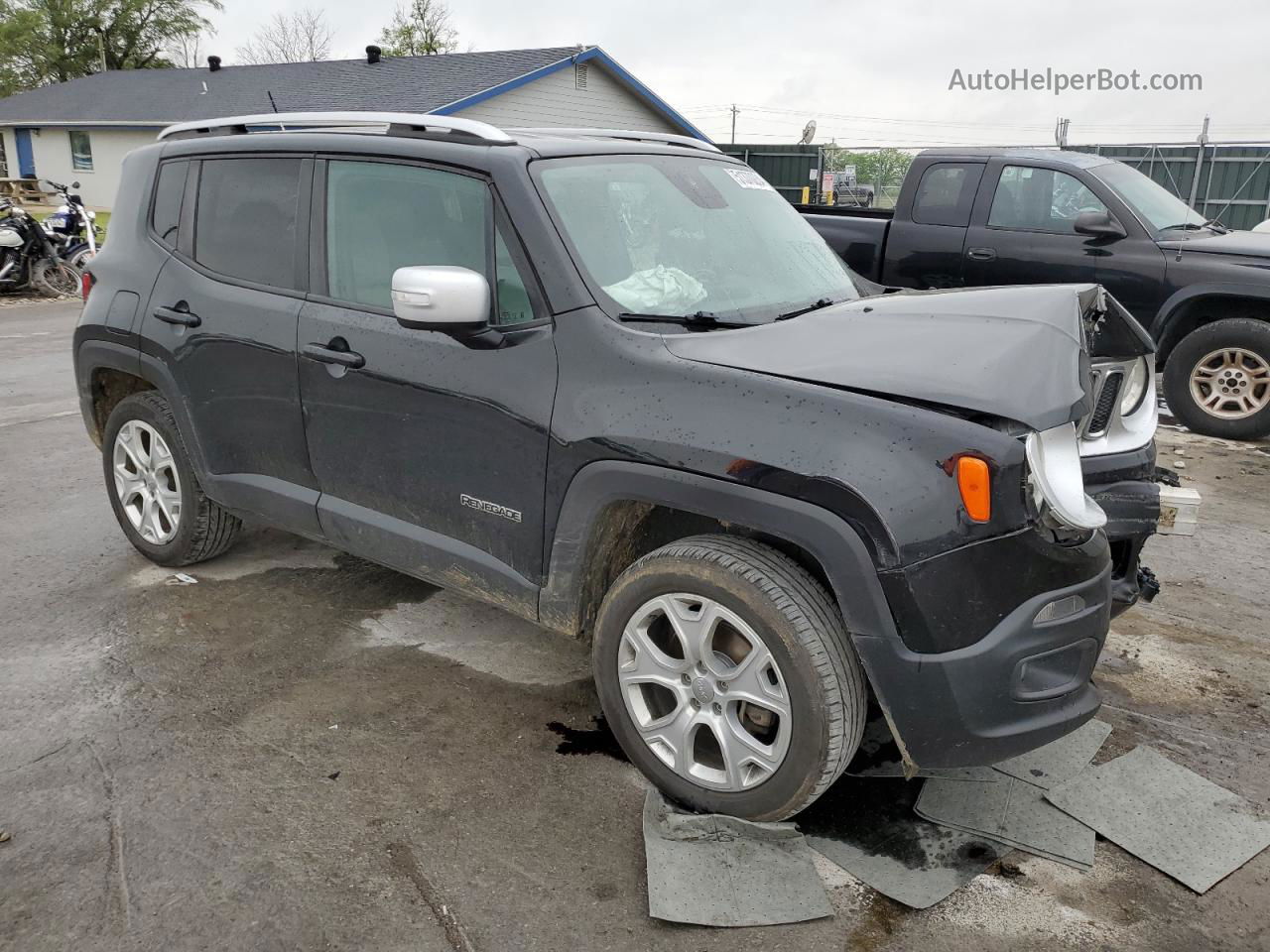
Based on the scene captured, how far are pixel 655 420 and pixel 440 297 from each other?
2.34ft

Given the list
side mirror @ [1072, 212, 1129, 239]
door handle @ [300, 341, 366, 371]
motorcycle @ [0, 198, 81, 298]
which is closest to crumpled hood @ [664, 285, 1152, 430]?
door handle @ [300, 341, 366, 371]

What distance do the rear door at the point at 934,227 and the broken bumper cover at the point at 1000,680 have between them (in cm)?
583

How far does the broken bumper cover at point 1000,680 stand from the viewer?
2.44 meters

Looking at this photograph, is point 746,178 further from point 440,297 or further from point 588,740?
point 588,740

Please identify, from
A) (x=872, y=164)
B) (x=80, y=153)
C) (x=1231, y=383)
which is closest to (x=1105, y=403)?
(x=1231, y=383)

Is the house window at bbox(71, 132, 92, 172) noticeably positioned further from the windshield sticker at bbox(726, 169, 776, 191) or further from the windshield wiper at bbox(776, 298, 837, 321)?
the windshield wiper at bbox(776, 298, 837, 321)

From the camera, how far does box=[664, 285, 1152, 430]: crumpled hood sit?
8.16 feet

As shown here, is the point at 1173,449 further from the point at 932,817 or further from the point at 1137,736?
the point at 932,817

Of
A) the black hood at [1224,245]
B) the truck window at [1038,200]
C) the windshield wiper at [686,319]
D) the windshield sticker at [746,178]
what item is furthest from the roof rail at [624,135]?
the black hood at [1224,245]

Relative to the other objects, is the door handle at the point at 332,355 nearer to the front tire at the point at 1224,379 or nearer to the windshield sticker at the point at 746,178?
the windshield sticker at the point at 746,178

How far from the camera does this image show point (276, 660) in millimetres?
3807

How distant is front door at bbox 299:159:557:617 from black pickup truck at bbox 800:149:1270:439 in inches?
204

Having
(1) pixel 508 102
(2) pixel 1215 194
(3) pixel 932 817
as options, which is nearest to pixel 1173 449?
(3) pixel 932 817

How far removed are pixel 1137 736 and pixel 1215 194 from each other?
57.1 ft
